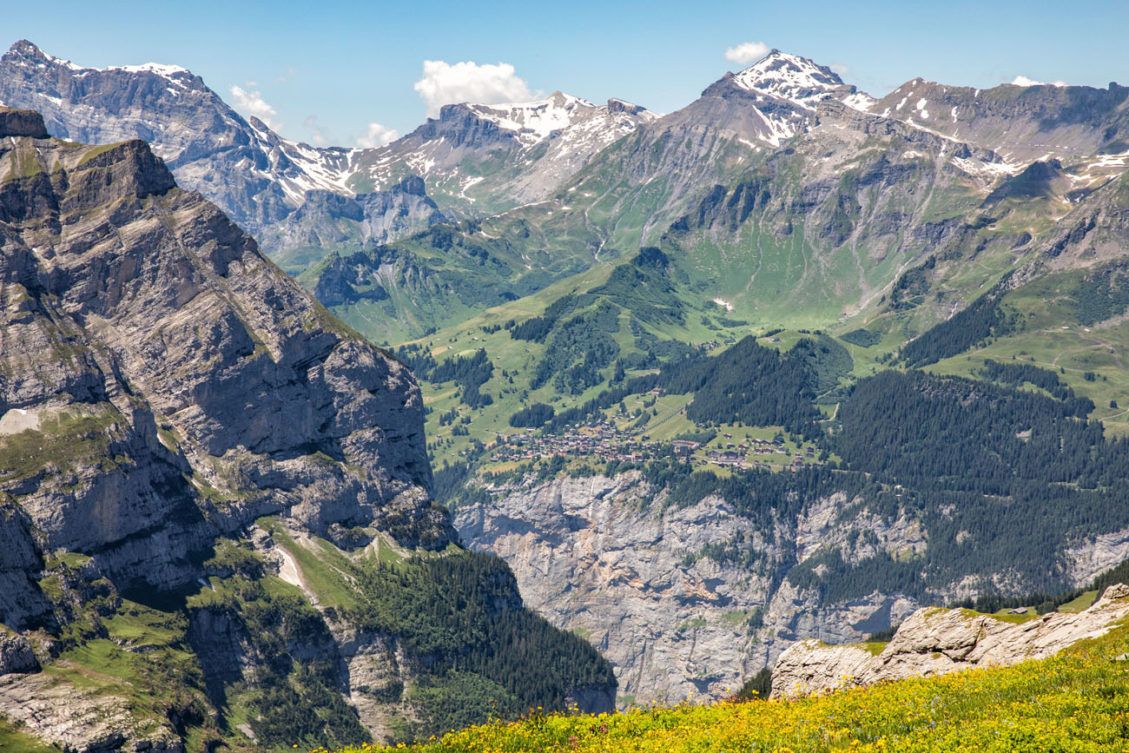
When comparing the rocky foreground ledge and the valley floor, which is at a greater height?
the valley floor

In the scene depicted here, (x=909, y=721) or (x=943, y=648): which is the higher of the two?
(x=909, y=721)

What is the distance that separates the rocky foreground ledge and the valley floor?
7791 millimetres

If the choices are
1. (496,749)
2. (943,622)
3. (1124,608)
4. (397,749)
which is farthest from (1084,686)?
(397,749)

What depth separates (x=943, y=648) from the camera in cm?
10062

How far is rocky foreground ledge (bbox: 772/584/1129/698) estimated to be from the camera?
300ft

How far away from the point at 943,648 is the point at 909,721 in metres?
30.1

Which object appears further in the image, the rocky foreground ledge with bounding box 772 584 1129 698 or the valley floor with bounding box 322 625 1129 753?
the rocky foreground ledge with bounding box 772 584 1129 698

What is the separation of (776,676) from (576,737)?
32.5 metres

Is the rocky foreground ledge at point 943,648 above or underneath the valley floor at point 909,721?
underneath

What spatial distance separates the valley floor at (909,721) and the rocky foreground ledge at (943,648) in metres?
7.79

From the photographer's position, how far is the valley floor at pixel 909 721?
65.1 m

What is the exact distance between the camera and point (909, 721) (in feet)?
240

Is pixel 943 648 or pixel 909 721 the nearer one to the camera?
pixel 909 721

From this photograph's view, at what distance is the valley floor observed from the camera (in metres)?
65.1
